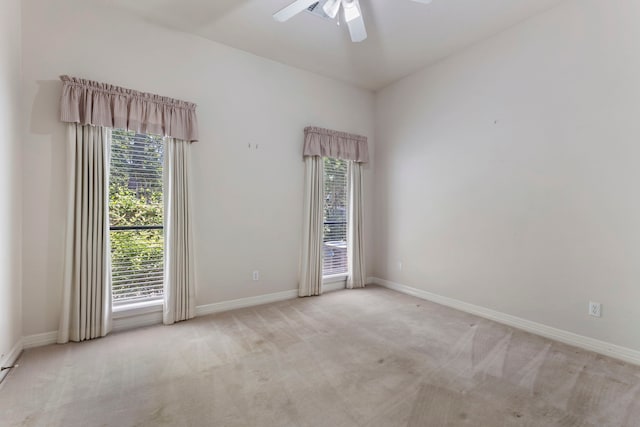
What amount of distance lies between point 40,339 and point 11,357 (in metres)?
0.32

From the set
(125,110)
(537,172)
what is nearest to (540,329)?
(537,172)

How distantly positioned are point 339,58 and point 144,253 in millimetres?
3320

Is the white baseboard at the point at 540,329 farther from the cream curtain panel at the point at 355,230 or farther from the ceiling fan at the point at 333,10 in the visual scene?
the ceiling fan at the point at 333,10

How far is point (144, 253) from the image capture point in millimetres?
3121

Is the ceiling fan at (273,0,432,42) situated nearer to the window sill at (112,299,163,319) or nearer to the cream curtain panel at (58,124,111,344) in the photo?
the cream curtain panel at (58,124,111,344)

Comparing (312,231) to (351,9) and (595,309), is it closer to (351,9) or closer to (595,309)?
(351,9)

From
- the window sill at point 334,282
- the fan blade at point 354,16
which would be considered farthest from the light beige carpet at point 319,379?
the fan blade at point 354,16

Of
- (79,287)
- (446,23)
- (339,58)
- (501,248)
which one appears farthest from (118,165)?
(501,248)

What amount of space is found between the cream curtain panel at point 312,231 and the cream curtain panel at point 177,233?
1494 mm

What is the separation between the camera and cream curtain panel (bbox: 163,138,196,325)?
314 cm

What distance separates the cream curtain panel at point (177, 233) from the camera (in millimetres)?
3143

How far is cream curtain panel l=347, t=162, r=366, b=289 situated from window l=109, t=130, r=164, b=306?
262cm

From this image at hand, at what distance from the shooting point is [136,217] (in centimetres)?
307

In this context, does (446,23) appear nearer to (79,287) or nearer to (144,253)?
(144,253)
